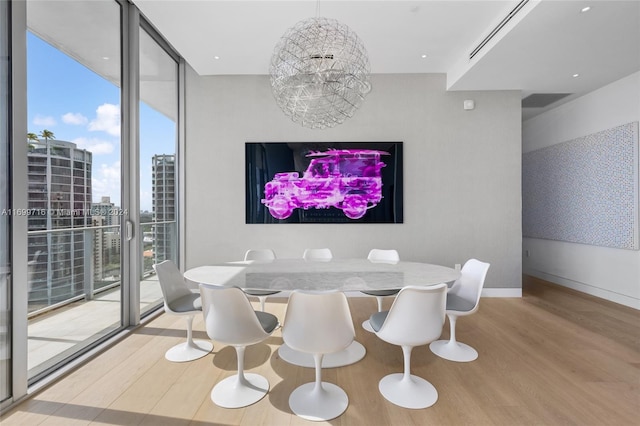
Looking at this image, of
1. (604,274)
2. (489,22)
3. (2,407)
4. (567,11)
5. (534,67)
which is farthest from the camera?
(604,274)

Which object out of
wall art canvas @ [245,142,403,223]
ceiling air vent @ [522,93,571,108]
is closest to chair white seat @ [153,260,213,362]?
wall art canvas @ [245,142,403,223]

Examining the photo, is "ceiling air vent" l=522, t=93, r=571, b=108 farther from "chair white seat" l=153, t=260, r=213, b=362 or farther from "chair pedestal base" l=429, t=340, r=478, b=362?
Result: "chair white seat" l=153, t=260, r=213, b=362

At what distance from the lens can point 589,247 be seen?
4.23 m

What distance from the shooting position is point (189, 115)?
4.05 metres

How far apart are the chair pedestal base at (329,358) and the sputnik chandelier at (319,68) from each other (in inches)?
79.1

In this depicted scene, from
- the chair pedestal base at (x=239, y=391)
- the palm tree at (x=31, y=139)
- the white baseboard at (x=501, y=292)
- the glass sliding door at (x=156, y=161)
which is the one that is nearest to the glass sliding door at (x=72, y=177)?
the palm tree at (x=31, y=139)

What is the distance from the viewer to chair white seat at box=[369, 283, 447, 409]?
175 centimetres

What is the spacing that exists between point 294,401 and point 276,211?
2539 millimetres

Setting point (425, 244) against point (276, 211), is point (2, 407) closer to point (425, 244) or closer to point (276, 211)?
point (276, 211)

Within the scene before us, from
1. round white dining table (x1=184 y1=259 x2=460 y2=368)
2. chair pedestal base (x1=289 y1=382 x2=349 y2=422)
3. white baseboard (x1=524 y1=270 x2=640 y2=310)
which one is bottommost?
chair pedestal base (x1=289 y1=382 x2=349 y2=422)

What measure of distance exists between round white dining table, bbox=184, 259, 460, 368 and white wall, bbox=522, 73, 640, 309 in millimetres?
3170

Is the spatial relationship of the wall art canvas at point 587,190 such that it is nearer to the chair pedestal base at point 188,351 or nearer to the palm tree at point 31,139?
the chair pedestal base at point 188,351

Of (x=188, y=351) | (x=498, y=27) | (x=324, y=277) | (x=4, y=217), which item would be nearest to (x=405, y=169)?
(x=498, y=27)

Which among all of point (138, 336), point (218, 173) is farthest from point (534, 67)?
point (138, 336)
